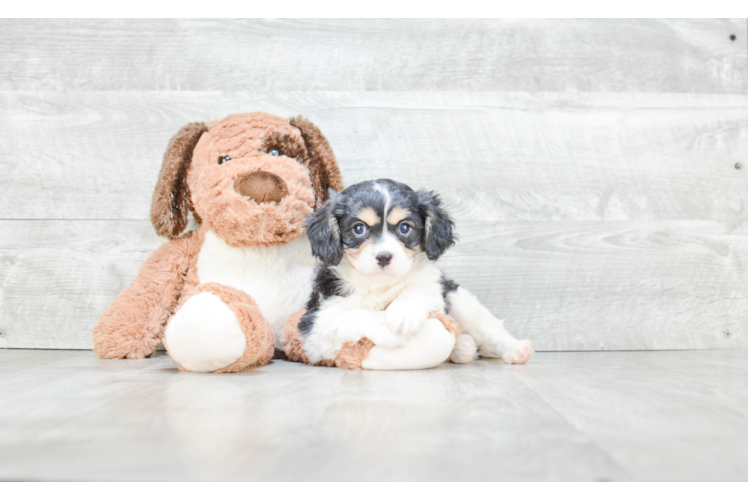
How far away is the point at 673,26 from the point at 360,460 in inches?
92.1

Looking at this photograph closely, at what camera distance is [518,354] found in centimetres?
185

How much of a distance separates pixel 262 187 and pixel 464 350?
32.4 inches

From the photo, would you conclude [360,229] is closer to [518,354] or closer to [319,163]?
[319,163]

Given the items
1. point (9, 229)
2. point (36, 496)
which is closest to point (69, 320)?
point (9, 229)

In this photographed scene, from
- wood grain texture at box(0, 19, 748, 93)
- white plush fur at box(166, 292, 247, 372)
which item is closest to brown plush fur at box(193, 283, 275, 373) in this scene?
white plush fur at box(166, 292, 247, 372)

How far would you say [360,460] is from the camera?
2.88 feet

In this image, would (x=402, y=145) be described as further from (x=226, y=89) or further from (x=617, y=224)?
(x=617, y=224)

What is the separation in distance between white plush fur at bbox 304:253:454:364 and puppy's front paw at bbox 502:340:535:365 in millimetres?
281

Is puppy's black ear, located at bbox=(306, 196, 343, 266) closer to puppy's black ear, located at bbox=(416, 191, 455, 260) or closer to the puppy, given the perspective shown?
the puppy

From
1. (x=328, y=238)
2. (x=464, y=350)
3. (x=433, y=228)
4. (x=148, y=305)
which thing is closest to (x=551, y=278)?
(x=464, y=350)

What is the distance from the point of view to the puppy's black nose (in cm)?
160

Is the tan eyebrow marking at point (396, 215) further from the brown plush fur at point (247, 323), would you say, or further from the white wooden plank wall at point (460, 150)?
the white wooden plank wall at point (460, 150)

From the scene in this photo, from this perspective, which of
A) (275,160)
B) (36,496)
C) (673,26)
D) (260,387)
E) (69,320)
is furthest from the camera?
(673,26)

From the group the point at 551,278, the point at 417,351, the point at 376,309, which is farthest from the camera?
the point at 551,278
